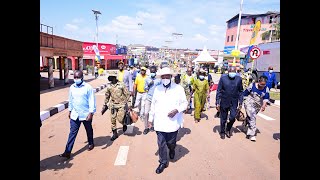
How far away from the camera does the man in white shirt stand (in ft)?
12.7

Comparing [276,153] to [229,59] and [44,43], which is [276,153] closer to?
[44,43]

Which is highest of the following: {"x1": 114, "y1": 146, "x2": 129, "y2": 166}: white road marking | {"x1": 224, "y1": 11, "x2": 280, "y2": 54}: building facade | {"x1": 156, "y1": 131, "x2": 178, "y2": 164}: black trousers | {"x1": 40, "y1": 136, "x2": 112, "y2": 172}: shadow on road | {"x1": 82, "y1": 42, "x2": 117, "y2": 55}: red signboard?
{"x1": 224, "y1": 11, "x2": 280, "y2": 54}: building facade

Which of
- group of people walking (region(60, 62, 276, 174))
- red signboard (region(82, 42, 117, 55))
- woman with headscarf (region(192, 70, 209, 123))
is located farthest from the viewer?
red signboard (region(82, 42, 117, 55))

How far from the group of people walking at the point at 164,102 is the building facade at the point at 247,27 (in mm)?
41548

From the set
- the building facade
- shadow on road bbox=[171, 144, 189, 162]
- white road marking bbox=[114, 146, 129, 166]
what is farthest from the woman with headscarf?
the building facade

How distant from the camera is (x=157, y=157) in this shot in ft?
→ 14.6

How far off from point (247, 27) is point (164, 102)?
47879mm

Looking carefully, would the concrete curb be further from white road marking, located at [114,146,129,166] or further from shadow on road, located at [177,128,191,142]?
shadow on road, located at [177,128,191,142]

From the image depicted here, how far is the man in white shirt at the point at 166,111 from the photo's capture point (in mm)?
3863

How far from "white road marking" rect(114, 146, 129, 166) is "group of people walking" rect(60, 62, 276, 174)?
0.66 metres

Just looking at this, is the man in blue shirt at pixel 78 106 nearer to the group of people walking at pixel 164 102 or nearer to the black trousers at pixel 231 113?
the group of people walking at pixel 164 102
